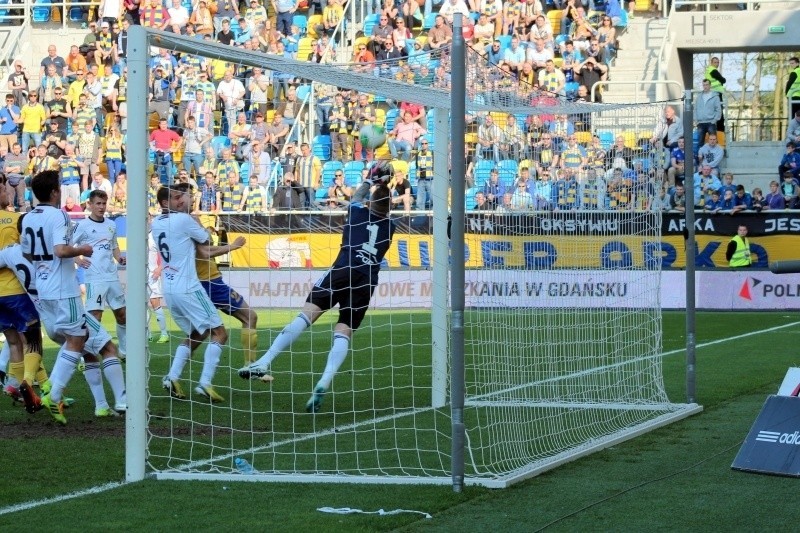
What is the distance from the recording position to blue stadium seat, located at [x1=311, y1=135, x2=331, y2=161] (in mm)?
9789

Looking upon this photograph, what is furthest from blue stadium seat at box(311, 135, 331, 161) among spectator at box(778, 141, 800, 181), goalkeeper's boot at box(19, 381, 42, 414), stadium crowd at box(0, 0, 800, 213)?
spectator at box(778, 141, 800, 181)

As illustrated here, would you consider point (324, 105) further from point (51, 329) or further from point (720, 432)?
point (720, 432)

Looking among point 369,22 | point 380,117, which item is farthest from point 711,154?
point 380,117

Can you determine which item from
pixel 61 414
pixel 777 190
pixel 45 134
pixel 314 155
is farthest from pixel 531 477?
pixel 45 134

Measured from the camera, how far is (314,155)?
9852mm

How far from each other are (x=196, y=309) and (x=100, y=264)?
2565mm

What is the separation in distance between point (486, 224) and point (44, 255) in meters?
3.79

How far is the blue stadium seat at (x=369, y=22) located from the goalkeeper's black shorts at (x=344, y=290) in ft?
60.4

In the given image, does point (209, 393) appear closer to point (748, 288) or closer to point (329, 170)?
point (329, 170)

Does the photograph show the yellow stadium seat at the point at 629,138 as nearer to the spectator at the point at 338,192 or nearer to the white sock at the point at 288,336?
the spectator at the point at 338,192

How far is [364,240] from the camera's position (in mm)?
10531

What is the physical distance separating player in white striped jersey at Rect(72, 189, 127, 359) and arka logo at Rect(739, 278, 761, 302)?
1292 cm

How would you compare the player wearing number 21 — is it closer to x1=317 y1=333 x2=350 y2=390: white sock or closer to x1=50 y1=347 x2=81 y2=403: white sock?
x1=50 y1=347 x2=81 y2=403: white sock

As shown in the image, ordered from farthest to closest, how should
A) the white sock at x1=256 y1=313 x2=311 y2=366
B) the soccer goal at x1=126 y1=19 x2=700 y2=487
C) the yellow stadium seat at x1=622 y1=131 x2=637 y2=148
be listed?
the yellow stadium seat at x1=622 y1=131 x2=637 y2=148, the white sock at x1=256 y1=313 x2=311 y2=366, the soccer goal at x1=126 y1=19 x2=700 y2=487
